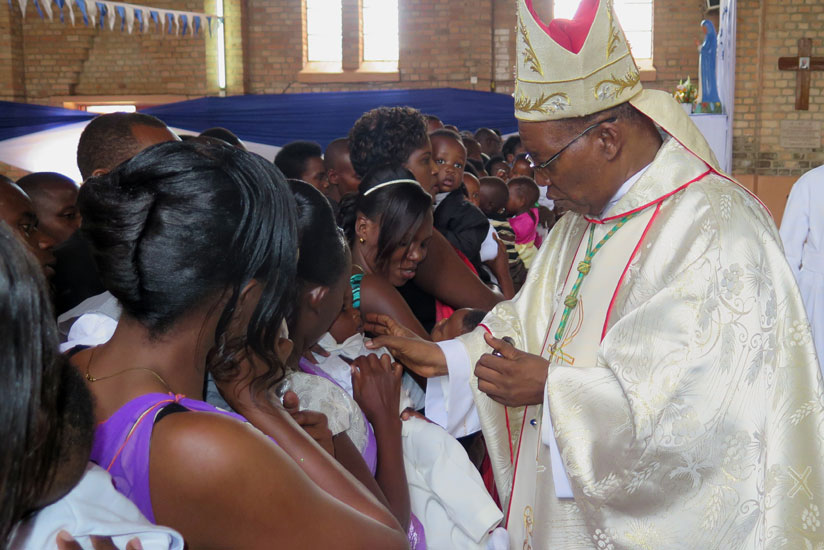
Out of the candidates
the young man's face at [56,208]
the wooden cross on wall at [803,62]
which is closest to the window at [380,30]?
the wooden cross on wall at [803,62]

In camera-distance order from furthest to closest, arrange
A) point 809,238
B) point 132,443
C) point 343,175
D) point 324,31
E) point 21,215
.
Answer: point 324,31
point 809,238
point 343,175
point 21,215
point 132,443

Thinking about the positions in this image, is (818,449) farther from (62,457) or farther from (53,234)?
(53,234)

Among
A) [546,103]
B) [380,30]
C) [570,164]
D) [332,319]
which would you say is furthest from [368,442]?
[380,30]

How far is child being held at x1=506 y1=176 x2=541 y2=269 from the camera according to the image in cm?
597

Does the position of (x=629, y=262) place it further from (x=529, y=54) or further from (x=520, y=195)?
(x=520, y=195)

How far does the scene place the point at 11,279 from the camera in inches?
28.5

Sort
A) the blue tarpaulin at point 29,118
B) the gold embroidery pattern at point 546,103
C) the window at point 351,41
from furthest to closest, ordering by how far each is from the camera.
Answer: the window at point 351,41 → the blue tarpaulin at point 29,118 → the gold embroidery pattern at point 546,103

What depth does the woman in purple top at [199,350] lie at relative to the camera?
1.09 metres

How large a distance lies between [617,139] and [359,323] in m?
0.85

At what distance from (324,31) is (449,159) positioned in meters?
9.95

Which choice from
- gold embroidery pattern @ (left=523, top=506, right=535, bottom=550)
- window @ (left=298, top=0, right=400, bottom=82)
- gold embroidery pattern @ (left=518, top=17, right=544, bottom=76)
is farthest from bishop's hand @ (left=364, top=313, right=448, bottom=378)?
window @ (left=298, top=0, right=400, bottom=82)

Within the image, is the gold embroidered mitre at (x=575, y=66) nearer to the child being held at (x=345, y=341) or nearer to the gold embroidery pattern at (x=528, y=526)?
the child being held at (x=345, y=341)

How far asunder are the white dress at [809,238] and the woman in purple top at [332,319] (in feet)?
11.4

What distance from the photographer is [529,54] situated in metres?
2.27
